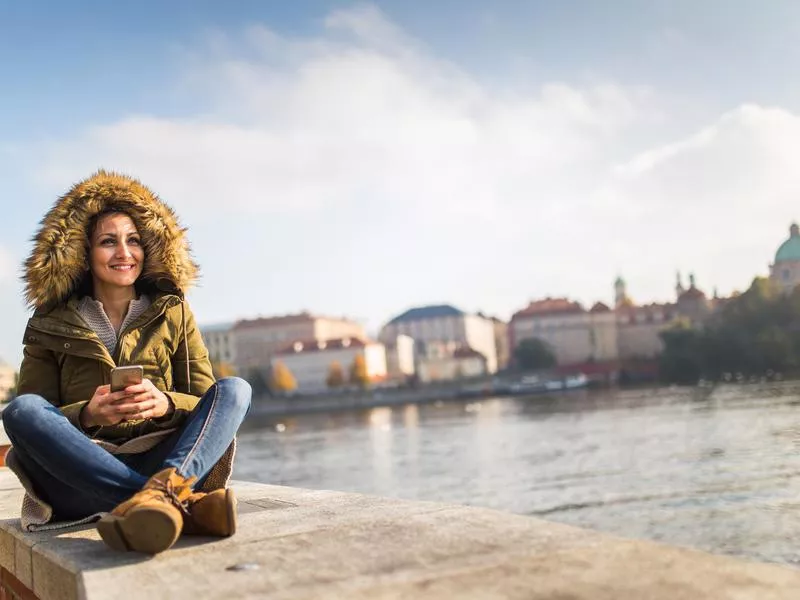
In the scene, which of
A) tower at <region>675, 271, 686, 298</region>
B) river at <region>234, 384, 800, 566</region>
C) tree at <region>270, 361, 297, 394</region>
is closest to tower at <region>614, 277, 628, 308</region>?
tower at <region>675, 271, 686, 298</region>

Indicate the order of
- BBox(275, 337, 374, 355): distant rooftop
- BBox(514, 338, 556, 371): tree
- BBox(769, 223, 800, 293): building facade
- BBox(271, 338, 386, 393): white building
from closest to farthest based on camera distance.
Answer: BBox(769, 223, 800, 293): building facade, BBox(271, 338, 386, 393): white building, BBox(275, 337, 374, 355): distant rooftop, BBox(514, 338, 556, 371): tree

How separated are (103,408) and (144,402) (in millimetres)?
103

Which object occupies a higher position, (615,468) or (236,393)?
(236,393)

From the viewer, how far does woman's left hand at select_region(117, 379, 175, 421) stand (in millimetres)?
2486

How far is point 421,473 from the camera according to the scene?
19.0 metres

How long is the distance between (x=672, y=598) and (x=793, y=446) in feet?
54.3

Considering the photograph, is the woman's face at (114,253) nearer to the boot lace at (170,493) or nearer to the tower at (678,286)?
the boot lace at (170,493)

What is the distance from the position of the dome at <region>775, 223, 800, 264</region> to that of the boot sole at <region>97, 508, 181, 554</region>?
87.5m

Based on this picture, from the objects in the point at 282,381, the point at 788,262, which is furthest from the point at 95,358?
the point at 788,262

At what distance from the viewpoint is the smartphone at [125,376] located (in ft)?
8.03

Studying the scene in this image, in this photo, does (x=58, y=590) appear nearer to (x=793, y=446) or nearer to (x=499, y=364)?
(x=793, y=446)

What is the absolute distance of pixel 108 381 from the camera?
8.80 feet

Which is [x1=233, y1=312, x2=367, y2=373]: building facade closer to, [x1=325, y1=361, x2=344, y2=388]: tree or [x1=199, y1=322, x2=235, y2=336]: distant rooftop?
[x1=199, y1=322, x2=235, y2=336]: distant rooftop

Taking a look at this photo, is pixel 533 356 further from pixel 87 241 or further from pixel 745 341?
pixel 87 241
